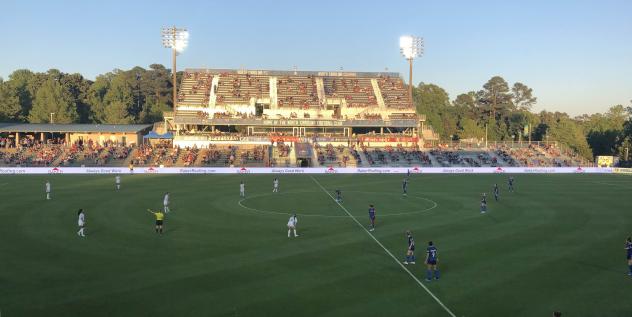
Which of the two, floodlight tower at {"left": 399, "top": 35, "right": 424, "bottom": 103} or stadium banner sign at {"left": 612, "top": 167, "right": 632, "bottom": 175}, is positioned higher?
floodlight tower at {"left": 399, "top": 35, "right": 424, "bottom": 103}

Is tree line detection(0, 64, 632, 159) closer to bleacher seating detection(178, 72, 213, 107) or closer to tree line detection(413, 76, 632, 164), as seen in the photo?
tree line detection(413, 76, 632, 164)

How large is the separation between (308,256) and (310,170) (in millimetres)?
45480

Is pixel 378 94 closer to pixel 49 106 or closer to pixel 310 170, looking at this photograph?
pixel 310 170

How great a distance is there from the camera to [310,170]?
6850 centimetres

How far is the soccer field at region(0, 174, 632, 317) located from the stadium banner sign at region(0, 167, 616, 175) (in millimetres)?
21664

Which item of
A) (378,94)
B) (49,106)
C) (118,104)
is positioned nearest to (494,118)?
(378,94)

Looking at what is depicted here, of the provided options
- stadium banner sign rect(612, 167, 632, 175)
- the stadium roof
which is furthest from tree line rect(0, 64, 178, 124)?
stadium banner sign rect(612, 167, 632, 175)

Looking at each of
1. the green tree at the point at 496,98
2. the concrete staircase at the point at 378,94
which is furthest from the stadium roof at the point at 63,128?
the green tree at the point at 496,98

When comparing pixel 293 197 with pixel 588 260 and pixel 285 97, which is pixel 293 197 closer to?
pixel 588 260

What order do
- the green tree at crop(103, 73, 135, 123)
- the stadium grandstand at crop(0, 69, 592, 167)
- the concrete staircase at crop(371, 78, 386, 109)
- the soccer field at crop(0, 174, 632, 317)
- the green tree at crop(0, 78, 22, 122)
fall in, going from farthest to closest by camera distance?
1. the green tree at crop(103, 73, 135, 123)
2. the green tree at crop(0, 78, 22, 122)
3. the concrete staircase at crop(371, 78, 386, 109)
4. the stadium grandstand at crop(0, 69, 592, 167)
5. the soccer field at crop(0, 174, 632, 317)

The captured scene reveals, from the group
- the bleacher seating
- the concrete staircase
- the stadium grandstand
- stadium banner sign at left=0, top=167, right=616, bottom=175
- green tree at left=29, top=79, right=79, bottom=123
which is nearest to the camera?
stadium banner sign at left=0, top=167, right=616, bottom=175

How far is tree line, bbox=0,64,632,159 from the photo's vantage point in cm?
10175

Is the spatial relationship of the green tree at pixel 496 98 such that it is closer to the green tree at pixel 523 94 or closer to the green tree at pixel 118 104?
the green tree at pixel 523 94

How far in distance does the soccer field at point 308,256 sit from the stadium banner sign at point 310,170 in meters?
21.7
